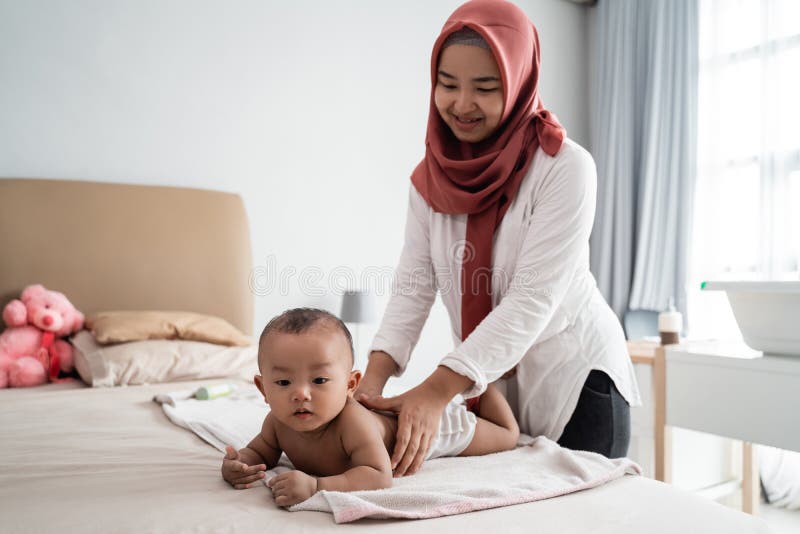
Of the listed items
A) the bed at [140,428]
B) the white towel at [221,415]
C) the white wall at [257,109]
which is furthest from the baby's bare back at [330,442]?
the white wall at [257,109]

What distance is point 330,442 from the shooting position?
43.1 inches

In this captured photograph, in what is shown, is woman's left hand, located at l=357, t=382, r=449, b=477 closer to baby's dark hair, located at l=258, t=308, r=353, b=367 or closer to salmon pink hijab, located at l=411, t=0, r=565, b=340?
baby's dark hair, located at l=258, t=308, r=353, b=367

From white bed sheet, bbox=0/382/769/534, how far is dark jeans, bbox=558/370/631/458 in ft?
0.57

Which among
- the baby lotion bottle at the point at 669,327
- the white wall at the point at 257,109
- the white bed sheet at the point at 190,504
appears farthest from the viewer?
the white wall at the point at 257,109

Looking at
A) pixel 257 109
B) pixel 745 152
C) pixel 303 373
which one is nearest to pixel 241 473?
pixel 303 373

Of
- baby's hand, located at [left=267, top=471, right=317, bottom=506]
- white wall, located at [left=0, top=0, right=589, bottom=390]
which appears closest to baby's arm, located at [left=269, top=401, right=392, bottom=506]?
baby's hand, located at [left=267, top=471, right=317, bottom=506]

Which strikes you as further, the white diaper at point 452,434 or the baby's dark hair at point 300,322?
Answer: the white diaper at point 452,434

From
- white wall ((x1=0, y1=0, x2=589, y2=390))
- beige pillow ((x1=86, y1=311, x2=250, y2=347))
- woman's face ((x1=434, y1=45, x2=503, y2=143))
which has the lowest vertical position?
beige pillow ((x1=86, y1=311, x2=250, y2=347))

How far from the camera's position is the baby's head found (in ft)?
3.44

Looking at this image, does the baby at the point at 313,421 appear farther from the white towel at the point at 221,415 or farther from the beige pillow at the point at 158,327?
the beige pillow at the point at 158,327

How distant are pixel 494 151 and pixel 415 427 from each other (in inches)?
24.1

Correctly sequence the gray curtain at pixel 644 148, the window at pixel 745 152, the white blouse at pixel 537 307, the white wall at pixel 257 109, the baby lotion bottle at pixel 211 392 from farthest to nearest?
the gray curtain at pixel 644 148, the window at pixel 745 152, the white wall at pixel 257 109, the baby lotion bottle at pixel 211 392, the white blouse at pixel 537 307

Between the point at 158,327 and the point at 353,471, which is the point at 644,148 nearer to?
the point at 158,327

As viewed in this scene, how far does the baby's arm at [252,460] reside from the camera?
1078mm
